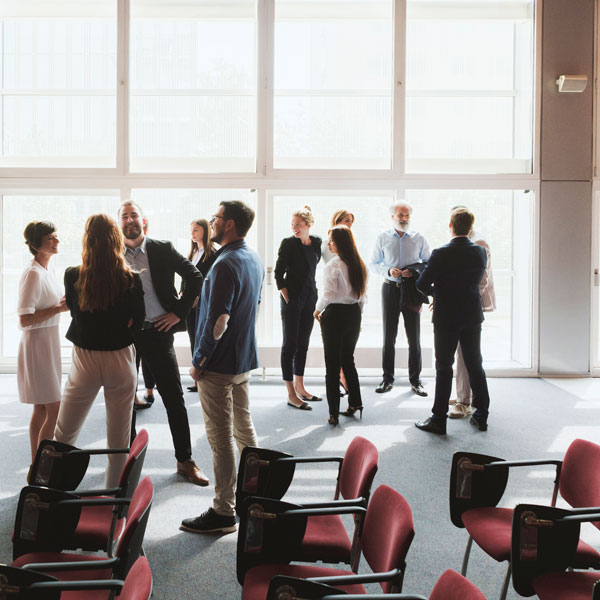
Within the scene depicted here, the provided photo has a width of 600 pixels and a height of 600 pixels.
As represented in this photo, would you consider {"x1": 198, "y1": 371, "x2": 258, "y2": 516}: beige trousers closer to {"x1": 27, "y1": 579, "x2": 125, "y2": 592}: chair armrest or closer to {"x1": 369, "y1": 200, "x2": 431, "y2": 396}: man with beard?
{"x1": 27, "y1": 579, "x2": 125, "y2": 592}: chair armrest

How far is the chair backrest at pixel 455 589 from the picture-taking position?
1.55 meters

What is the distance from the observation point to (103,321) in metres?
3.19

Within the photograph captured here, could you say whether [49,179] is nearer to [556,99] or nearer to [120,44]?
[120,44]

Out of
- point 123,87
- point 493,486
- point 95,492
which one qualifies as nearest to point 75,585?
point 95,492

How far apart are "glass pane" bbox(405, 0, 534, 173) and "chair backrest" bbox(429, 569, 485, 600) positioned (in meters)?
6.68

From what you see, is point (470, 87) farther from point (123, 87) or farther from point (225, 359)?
point (225, 359)

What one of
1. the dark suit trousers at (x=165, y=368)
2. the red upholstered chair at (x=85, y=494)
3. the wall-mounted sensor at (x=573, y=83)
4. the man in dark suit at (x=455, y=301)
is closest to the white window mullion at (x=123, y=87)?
the dark suit trousers at (x=165, y=368)

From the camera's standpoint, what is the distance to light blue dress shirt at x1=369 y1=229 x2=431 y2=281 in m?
6.75

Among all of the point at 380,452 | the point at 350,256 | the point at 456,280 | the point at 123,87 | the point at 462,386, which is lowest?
the point at 380,452

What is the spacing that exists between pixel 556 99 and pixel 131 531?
749cm

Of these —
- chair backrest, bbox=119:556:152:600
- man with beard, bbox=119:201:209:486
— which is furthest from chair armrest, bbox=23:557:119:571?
man with beard, bbox=119:201:209:486

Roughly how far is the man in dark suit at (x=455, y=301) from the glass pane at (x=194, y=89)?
11.7ft

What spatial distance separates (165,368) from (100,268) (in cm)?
97

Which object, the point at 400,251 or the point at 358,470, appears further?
the point at 400,251
